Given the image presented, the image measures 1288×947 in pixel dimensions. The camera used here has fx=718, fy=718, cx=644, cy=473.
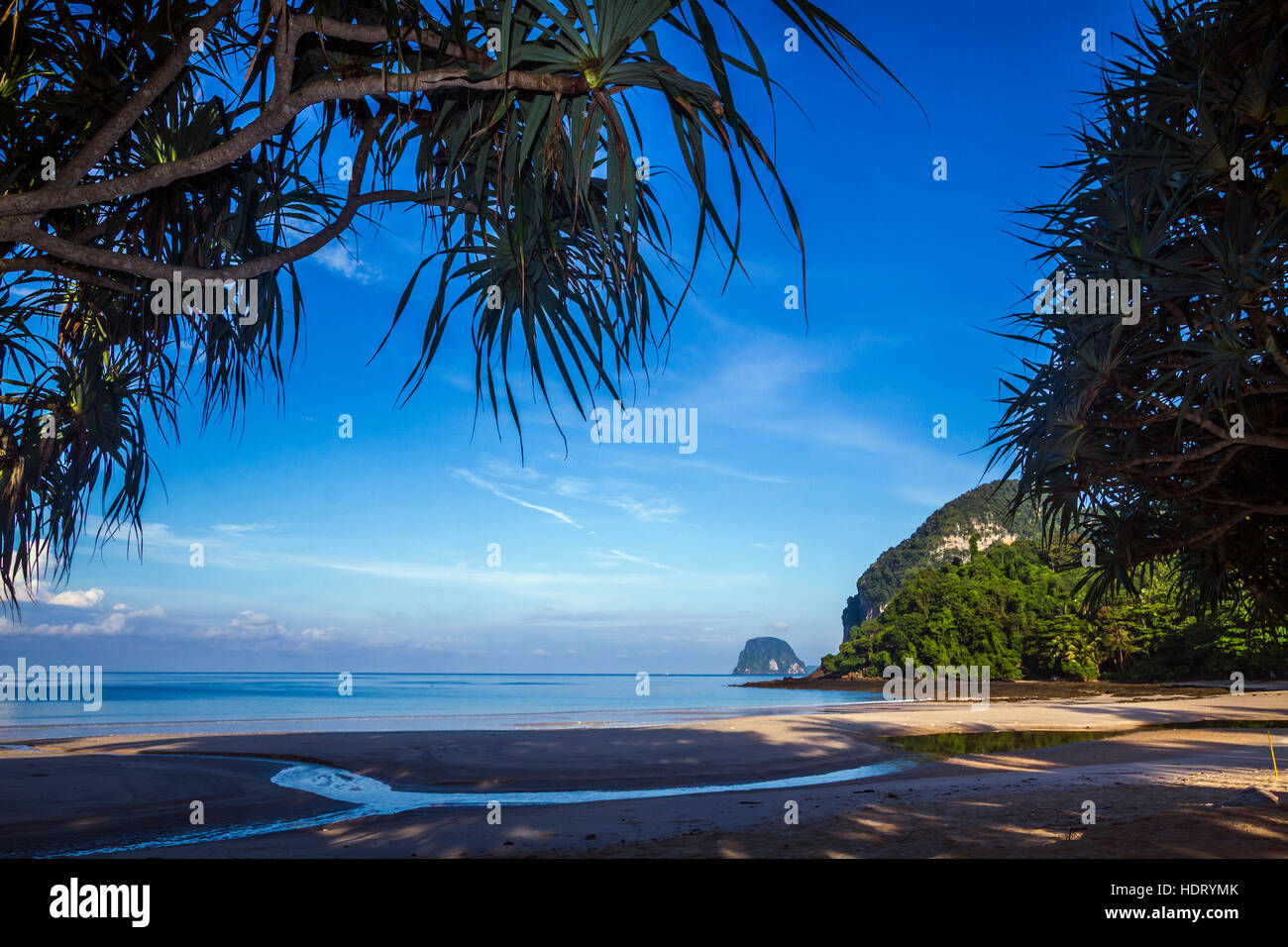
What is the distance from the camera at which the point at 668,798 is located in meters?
8.88

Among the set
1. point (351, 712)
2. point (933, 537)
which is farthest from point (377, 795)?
point (933, 537)

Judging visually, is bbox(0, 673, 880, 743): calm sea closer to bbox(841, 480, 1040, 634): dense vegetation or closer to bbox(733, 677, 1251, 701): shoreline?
bbox(733, 677, 1251, 701): shoreline

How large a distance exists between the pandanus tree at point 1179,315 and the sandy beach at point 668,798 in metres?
3.56

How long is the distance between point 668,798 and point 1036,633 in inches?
2224

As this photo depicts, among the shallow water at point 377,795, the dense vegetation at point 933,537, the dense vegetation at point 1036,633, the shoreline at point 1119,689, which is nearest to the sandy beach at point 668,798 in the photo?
the shallow water at point 377,795

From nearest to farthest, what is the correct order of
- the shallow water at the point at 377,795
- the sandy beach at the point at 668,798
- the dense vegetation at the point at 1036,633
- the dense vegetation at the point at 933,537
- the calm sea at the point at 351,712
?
the sandy beach at the point at 668,798, the shallow water at the point at 377,795, the calm sea at the point at 351,712, the dense vegetation at the point at 1036,633, the dense vegetation at the point at 933,537

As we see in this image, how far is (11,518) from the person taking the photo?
26.9 ft

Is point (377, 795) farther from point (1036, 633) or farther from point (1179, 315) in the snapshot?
point (1036, 633)

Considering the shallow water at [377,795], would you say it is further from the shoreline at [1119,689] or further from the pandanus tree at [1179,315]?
the shoreline at [1119,689]

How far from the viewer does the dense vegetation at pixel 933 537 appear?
10950 centimetres

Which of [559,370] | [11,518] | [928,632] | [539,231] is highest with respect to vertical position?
[539,231]
